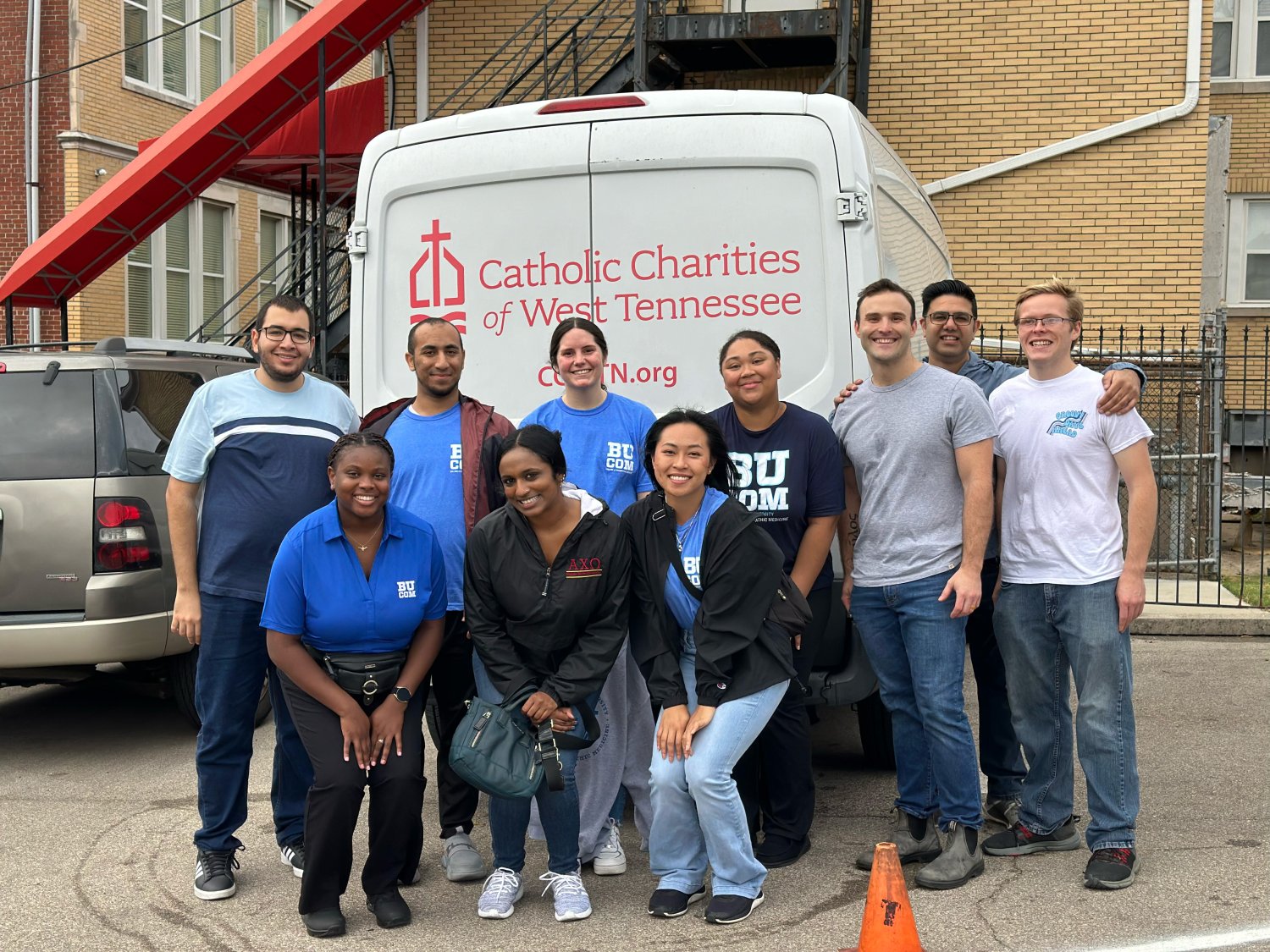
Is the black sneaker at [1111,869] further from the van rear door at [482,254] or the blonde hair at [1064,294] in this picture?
the van rear door at [482,254]

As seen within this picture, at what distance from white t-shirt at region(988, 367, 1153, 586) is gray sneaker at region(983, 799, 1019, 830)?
98 centimetres

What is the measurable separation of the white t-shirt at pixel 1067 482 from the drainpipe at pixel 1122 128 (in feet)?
28.5

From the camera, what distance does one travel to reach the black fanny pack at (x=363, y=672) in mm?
4023

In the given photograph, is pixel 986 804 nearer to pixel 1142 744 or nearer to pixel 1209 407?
pixel 1142 744

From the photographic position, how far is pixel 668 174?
4973mm

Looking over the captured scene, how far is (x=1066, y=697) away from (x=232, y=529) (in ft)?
9.44

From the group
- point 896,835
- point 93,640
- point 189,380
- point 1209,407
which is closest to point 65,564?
point 93,640

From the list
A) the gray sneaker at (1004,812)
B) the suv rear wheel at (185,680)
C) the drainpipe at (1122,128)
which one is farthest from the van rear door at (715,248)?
the drainpipe at (1122,128)

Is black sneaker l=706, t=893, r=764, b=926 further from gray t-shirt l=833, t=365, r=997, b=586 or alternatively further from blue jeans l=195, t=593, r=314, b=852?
blue jeans l=195, t=593, r=314, b=852

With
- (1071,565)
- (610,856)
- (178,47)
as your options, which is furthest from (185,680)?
(178,47)

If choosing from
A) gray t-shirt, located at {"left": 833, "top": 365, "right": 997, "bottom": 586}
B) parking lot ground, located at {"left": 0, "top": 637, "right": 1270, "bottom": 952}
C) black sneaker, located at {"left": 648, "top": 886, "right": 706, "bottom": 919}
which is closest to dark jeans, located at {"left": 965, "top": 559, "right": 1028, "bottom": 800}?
parking lot ground, located at {"left": 0, "top": 637, "right": 1270, "bottom": 952}

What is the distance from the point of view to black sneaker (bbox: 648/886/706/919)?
4.04m

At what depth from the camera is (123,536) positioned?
5.83 m

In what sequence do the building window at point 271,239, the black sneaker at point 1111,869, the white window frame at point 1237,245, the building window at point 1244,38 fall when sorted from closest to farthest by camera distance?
the black sneaker at point 1111,869
the building window at point 1244,38
the white window frame at point 1237,245
the building window at point 271,239
